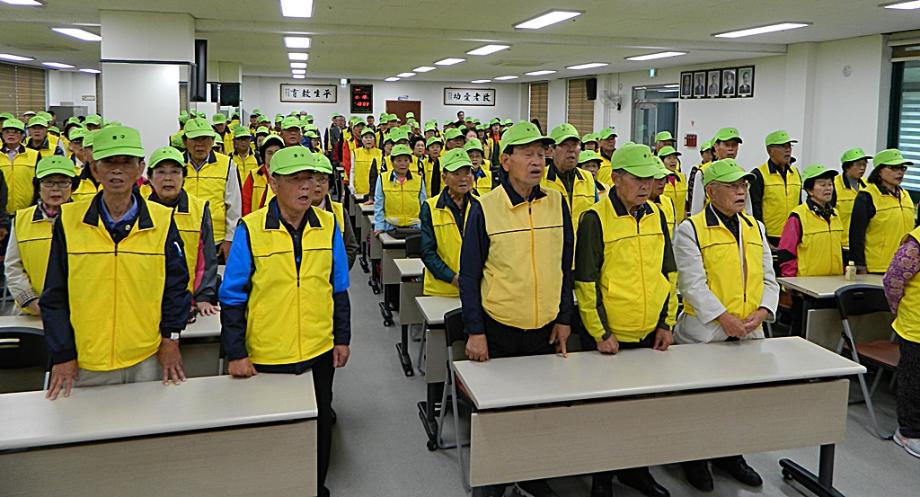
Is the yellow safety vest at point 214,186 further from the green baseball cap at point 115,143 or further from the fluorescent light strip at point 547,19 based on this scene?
the fluorescent light strip at point 547,19

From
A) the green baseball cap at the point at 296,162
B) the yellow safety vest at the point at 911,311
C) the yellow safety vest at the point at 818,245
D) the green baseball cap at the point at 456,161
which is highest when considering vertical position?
the green baseball cap at the point at 456,161

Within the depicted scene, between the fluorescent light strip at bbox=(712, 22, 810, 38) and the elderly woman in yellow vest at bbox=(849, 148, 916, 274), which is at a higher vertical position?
the fluorescent light strip at bbox=(712, 22, 810, 38)

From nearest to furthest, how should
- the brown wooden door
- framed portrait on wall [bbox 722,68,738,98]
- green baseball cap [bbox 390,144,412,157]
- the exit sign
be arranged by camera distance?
green baseball cap [bbox 390,144,412,157] < framed portrait on wall [bbox 722,68,738,98] < the exit sign < the brown wooden door

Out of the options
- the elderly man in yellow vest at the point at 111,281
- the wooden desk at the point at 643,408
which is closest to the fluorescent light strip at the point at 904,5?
the wooden desk at the point at 643,408

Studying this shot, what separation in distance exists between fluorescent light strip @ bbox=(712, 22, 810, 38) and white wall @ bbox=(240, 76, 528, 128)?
45.4ft

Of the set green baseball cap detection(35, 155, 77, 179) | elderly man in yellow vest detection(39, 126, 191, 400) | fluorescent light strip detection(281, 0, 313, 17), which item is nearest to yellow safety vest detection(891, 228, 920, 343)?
elderly man in yellow vest detection(39, 126, 191, 400)

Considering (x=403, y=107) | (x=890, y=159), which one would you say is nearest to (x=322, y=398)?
(x=890, y=159)

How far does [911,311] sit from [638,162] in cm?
181

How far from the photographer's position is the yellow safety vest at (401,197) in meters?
7.01

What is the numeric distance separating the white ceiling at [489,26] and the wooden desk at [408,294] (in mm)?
3109

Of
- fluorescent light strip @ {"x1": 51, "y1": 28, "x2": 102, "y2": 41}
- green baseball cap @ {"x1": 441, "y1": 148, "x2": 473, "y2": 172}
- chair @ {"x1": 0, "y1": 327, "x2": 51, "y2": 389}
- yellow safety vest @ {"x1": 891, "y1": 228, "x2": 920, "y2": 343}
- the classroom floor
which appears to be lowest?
the classroom floor

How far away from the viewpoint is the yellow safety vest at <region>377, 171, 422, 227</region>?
7005 mm

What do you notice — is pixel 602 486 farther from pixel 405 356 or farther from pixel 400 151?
pixel 400 151

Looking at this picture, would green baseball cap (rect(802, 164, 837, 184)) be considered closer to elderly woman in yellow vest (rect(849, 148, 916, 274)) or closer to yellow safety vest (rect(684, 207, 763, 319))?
elderly woman in yellow vest (rect(849, 148, 916, 274))
